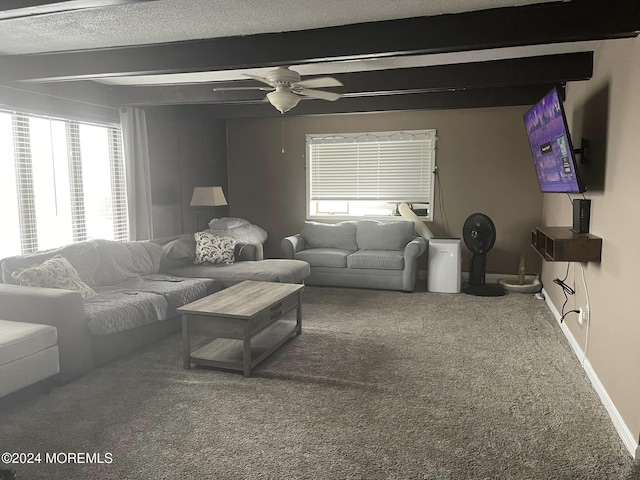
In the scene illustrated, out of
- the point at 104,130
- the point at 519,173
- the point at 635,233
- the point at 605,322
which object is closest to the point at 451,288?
the point at 519,173

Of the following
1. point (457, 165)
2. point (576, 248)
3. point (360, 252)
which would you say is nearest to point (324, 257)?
point (360, 252)

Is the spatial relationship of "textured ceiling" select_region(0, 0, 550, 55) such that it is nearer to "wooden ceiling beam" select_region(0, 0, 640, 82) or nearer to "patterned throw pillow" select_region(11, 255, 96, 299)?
"wooden ceiling beam" select_region(0, 0, 640, 82)

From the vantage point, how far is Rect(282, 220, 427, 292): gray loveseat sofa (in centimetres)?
592

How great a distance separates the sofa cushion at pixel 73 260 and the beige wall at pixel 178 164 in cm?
145

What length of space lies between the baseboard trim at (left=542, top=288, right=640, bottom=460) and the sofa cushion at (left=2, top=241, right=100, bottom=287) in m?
4.08

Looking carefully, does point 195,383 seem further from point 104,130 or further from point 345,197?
point 345,197

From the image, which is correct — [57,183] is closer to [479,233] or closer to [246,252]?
[246,252]

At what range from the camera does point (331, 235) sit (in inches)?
263

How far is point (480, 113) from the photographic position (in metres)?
6.32

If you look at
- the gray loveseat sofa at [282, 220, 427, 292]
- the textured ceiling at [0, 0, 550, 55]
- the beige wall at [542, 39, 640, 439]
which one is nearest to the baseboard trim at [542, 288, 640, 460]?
the beige wall at [542, 39, 640, 439]

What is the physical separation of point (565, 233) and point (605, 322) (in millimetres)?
742

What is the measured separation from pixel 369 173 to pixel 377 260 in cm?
155

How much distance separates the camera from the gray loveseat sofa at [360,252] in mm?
5922

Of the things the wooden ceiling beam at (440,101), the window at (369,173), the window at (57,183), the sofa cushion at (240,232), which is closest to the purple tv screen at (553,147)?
the wooden ceiling beam at (440,101)
